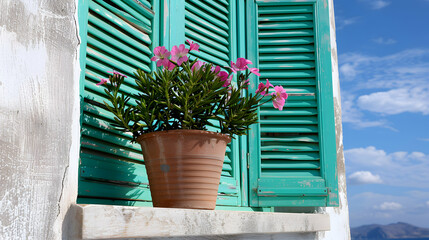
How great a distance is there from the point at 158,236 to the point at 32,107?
52cm

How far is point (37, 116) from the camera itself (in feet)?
4.20

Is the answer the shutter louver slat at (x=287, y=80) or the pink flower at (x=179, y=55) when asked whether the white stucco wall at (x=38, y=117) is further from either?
the shutter louver slat at (x=287, y=80)

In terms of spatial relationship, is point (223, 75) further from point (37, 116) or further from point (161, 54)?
point (37, 116)

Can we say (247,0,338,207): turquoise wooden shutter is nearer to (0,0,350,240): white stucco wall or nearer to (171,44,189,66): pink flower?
(171,44,189,66): pink flower

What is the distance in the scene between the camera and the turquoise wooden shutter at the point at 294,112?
2598 millimetres

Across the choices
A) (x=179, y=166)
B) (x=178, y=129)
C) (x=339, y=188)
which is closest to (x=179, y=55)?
(x=178, y=129)

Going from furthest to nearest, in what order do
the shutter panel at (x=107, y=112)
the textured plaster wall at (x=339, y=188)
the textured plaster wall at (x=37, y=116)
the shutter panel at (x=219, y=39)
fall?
the textured plaster wall at (x=339, y=188) < the shutter panel at (x=219, y=39) < the shutter panel at (x=107, y=112) < the textured plaster wall at (x=37, y=116)

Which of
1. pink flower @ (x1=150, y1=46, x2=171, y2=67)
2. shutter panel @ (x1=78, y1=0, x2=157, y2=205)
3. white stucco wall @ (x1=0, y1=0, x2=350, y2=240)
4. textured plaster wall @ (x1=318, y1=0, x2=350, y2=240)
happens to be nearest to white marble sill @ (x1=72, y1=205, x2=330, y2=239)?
white stucco wall @ (x1=0, y1=0, x2=350, y2=240)

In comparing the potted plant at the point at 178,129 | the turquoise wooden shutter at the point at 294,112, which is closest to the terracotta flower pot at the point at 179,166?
the potted plant at the point at 178,129

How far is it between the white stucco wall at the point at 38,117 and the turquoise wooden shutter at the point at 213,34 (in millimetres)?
877

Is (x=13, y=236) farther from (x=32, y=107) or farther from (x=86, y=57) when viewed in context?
(x=86, y=57)

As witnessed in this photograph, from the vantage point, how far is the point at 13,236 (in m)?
1.18

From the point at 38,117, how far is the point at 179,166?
1.89 ft

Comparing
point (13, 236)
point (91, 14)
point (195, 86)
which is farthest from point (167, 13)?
point (13, 236)
